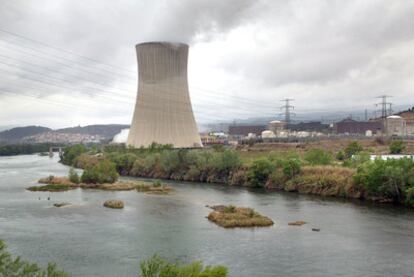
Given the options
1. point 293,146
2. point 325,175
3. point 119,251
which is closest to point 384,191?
point 325,175

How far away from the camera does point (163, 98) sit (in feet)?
81.1

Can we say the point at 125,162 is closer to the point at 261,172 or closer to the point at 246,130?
the point at 261,172

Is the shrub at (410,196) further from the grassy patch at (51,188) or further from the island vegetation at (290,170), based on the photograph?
the grassy patch at (51,188)

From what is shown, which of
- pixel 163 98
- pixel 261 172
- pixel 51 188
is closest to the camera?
pixel 51 188

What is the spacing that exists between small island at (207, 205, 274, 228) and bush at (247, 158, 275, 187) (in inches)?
286

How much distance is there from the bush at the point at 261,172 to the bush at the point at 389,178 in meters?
A: 4.67

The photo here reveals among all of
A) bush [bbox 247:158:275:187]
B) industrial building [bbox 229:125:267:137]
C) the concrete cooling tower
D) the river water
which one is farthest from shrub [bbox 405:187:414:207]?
industrial building [bbox 229:125:267:137]

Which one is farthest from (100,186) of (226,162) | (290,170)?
(290,170)

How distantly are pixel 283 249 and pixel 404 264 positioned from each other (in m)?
2.23

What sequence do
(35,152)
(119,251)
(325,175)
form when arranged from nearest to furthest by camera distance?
(119,251) < (325,175) < (35,152)

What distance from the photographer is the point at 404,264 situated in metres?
8.74

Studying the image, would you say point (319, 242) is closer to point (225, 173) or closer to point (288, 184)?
point (288, 184)

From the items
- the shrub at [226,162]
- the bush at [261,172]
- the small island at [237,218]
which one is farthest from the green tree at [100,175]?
the small island at [237,218]

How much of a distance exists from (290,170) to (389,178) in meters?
4.90
